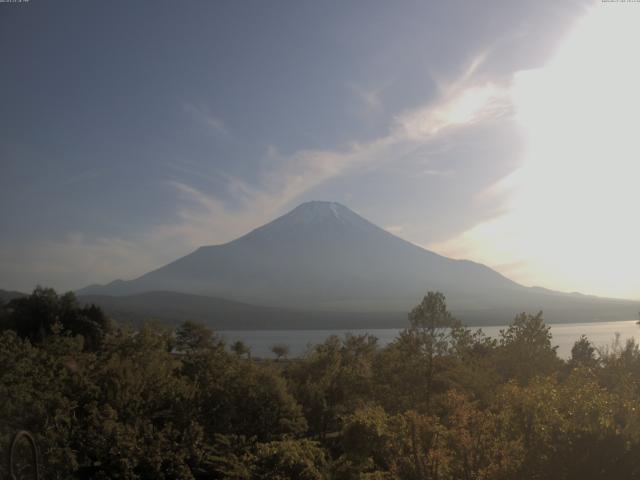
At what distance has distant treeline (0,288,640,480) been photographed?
7.81 m

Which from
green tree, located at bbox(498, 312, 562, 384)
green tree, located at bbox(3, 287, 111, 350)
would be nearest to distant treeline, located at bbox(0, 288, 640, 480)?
green tree, located at bbox(498, 312, 562, 384)

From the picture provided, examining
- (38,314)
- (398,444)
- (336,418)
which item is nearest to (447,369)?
(336,418)

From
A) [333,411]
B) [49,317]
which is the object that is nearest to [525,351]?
[333,411]

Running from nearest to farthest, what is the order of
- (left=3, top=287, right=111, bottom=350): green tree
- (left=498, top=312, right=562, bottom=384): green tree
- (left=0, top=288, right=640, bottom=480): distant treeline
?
1. (left=0, top=288, right=640, bottom=480): distant treeline
2. (left=498, top=312, right=562, bottom=384): green tree
3. (left=3, top=287, right=111, bottom=350): green tree

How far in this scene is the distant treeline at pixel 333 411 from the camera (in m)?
7.81

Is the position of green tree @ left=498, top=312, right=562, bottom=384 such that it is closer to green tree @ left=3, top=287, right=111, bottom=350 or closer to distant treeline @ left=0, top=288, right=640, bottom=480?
distant treeline @ left=0, top=288, right=640, bottom=480

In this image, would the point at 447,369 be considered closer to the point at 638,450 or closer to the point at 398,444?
the point at 398,444

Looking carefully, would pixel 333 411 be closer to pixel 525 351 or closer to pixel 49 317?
pixel 525 351

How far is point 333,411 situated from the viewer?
543 inches

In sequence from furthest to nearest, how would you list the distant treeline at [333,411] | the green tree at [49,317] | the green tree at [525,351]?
the green tree at [49,317] → the green tree at [525,351] → the distant treeline at [333,411]

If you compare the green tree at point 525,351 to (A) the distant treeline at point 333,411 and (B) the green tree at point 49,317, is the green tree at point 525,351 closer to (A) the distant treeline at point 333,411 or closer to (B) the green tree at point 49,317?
(A) the distant treeline at point 333,411

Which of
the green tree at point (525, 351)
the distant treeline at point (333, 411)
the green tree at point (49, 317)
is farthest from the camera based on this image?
the green tree at point (49, 317)

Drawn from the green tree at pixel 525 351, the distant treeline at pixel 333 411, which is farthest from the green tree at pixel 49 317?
the green tree at pixel 525 351

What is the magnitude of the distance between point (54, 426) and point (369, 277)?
18627cm
